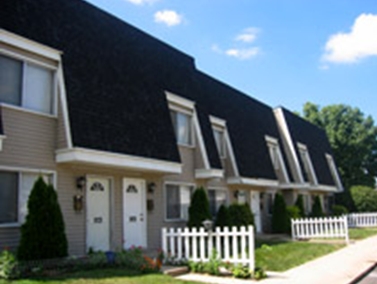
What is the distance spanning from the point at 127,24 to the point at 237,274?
1043 centimetres

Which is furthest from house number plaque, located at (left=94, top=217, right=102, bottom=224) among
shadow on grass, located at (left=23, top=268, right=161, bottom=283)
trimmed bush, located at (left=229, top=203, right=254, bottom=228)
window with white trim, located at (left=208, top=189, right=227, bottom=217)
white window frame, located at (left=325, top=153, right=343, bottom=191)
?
white window frame, located at (left=325, top=153, right=343, bottom=191)

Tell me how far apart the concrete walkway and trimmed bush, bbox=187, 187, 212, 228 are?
450 cm

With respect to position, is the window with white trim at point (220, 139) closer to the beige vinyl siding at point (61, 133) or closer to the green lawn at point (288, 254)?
the green lawn at point (288, 254)

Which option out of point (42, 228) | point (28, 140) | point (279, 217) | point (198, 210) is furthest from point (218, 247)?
point (279, 217)

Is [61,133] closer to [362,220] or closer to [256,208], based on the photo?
[256,208]

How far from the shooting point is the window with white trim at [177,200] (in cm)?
1755

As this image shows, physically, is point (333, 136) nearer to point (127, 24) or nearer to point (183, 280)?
point (127, 24)

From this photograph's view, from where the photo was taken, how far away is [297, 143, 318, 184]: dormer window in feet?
107

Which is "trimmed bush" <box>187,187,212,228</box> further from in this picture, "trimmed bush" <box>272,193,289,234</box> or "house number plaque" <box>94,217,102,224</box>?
"trimmed bush" <box>272,193,289,234</box>

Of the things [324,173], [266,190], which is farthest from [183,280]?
[324,173]

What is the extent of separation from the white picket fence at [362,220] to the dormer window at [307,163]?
11.8 ft

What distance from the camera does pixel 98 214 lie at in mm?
14000

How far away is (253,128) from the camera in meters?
25.8

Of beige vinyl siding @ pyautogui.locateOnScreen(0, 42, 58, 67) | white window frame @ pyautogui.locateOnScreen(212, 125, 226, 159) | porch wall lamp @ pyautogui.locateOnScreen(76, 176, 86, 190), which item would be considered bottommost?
porch wall lamp @ pyautogui.locateOnScreen(76, 176, 86, 190)
